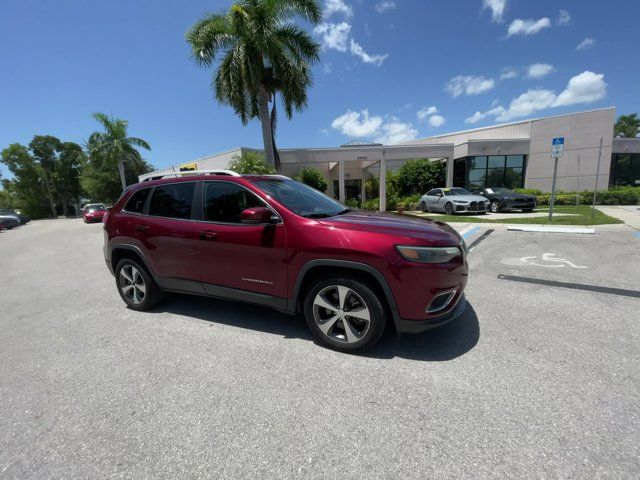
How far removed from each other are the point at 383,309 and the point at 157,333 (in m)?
2.63

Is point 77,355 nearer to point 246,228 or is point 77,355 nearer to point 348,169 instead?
point 246,228

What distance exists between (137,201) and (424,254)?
12.3ft

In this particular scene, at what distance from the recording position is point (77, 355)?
3131 millimetres

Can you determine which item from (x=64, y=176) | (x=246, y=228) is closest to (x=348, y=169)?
(x=246, y=228)

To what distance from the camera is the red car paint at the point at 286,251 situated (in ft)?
8.63

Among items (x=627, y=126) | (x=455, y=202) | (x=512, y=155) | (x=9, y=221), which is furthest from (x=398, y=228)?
(x=627, y=126)

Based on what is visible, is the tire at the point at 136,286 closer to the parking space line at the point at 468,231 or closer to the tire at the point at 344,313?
the tire at the point at 344,313

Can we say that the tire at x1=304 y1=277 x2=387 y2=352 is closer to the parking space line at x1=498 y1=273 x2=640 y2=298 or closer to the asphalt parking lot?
the asphalt parking lot

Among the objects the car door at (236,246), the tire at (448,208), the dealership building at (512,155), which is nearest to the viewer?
the car door at (236,246)

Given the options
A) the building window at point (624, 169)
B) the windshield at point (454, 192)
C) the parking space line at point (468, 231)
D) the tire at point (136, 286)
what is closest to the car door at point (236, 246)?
the tire at point (136, 286)

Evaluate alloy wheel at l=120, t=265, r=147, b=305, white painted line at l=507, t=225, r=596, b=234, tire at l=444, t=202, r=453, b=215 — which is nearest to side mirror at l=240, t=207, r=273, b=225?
alloy wheel at l=120, t=265, r=147, b=305

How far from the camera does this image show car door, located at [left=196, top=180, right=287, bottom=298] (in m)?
3.03

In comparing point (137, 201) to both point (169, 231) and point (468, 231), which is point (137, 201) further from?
point (468, 231)

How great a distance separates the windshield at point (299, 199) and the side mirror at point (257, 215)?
9.9 inches
